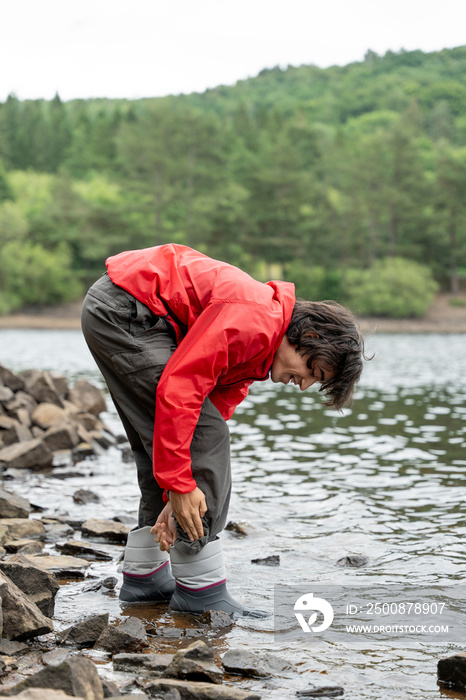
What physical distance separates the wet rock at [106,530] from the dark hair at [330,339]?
210cm

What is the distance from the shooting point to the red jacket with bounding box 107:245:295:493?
2.84 meters

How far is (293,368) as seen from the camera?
314cm

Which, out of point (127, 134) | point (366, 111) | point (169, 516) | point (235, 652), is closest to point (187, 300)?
point (169, 516)

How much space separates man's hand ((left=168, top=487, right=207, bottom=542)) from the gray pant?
0.20 ft

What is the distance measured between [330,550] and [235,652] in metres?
1.84

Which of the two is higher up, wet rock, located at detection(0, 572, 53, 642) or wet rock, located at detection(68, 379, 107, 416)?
wet rock, located at detection(0, 572, 53, 642)

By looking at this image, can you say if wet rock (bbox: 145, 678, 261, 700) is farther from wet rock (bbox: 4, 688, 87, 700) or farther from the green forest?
the green forest

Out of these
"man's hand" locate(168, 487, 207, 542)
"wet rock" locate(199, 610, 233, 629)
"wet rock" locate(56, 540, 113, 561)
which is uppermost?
"man's hand" locate(168, 487, 207, 542)

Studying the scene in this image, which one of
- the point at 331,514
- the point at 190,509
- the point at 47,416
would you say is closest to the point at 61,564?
the point at 190,509

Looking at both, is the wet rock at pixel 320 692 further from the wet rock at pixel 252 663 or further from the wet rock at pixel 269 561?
the wet rock at pixel 269 561

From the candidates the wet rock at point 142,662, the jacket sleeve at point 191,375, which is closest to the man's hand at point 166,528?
the jacket sleeve at point 191,375

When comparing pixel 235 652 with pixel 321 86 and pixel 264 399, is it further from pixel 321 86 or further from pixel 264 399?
pixel 321 86

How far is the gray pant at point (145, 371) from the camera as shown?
122 inches

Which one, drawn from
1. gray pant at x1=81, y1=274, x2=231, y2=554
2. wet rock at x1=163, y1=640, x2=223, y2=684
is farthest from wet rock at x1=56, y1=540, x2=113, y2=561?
wet rock at x1=163, y1=640, x2=223, y2=684
